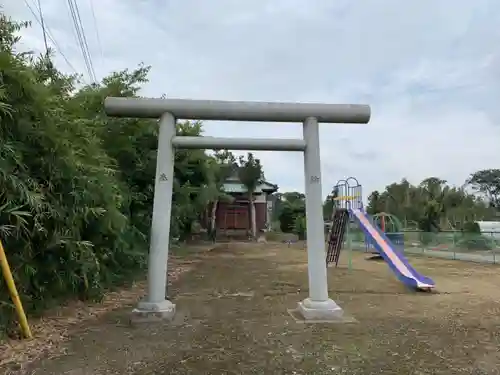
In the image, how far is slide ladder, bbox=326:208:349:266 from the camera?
11250mm

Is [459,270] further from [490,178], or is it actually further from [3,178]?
[490,178]

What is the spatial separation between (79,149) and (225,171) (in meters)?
16.5

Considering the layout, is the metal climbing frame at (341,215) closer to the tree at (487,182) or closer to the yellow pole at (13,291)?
the yellow pole at (13,291)

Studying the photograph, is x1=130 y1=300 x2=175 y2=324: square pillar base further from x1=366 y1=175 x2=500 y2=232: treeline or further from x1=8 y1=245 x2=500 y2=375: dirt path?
x1=366 y1=175 x2=500 y2=232: treeline

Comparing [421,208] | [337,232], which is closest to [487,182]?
[421,208]

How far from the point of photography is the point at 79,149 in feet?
14.5

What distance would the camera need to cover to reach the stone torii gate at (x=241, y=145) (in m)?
5.02

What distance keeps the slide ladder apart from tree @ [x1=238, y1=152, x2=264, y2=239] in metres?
11.5

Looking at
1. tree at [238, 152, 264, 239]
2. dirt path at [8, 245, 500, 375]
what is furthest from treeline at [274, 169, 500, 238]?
dirt path at [8, 245, 500, 375]

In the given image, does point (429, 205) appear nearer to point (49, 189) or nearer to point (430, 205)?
point (430, 205)

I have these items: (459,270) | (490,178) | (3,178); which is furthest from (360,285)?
(490,178)

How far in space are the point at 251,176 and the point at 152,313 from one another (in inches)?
723

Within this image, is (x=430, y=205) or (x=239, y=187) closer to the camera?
(x=430, y=205)

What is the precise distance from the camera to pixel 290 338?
13.5 feet
